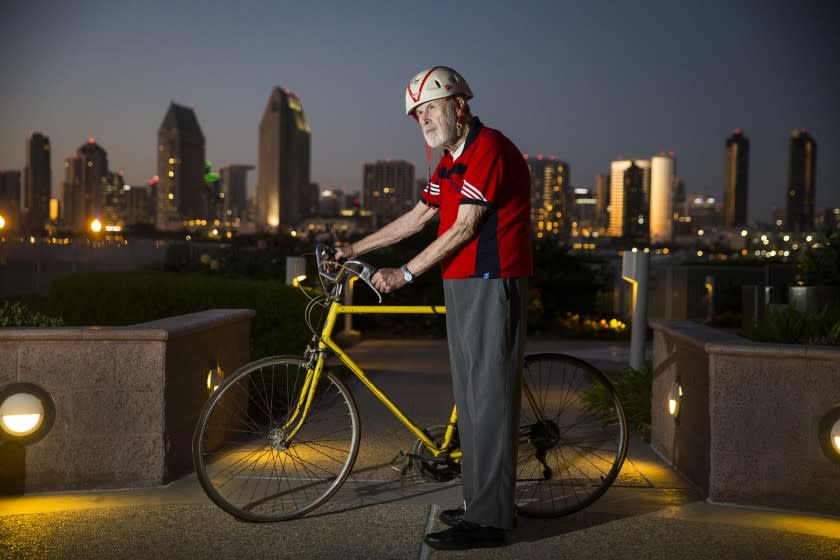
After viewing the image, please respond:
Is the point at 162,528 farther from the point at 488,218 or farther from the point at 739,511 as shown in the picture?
the point at 739,511

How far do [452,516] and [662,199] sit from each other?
6226 inches

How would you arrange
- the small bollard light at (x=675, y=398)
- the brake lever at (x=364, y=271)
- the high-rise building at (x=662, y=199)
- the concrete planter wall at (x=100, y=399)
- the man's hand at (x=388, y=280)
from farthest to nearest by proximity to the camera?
the high-rise building at (x=662, y=199) < the small bollard light at (x=675, y=398) < the concrete planter wall at (x=100, y=399) < the brake lever at (x=364, y=271) < the man's hand at (x=388, y=280)

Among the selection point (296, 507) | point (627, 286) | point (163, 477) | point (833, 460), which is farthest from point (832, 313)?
point (627, 286)

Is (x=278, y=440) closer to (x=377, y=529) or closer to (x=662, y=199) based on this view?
(x=377, y=529)

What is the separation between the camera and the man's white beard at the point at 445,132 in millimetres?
4297

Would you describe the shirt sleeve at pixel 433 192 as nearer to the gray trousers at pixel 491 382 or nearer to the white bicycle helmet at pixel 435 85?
the white bicycle helmet at pixel 435 85

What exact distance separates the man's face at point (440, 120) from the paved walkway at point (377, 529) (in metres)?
1.77

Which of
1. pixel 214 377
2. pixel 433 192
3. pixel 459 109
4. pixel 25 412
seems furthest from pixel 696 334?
pixel 25 412

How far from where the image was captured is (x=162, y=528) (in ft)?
14.5

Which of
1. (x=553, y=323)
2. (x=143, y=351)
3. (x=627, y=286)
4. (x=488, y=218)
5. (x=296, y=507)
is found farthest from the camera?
(x=627, y=286)

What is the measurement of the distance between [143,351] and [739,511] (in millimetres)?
3117

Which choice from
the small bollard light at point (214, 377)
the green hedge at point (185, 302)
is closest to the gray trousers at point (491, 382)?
the small bollard light at point (214, 377)

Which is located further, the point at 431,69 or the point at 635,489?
the point at 635,489

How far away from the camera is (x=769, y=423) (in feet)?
16.0
